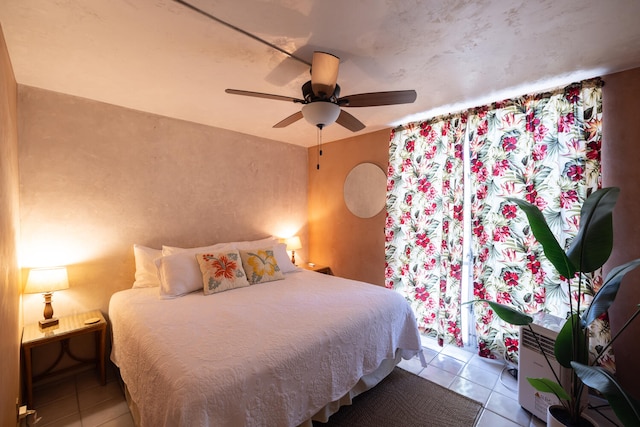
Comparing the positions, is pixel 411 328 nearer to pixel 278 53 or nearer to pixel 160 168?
pixel 278 53

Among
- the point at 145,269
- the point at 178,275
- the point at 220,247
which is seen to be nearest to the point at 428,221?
the point at 220,247

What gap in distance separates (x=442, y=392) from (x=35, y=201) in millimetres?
3634

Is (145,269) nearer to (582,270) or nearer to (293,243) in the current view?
(293,243)

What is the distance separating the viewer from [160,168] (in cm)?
269

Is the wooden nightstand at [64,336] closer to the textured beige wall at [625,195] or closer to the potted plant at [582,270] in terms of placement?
the potted plant at [582,270]

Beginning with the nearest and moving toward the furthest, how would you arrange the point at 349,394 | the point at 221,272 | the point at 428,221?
the point at 349,394
the point at 221,272
the point at 428,221

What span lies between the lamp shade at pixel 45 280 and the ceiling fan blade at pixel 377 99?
8.06 ft

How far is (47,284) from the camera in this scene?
189cm

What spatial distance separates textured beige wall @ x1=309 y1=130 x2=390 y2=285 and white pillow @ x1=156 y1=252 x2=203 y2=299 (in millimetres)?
1928

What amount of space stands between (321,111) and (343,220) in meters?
2.21

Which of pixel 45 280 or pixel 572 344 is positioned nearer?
pixel 572 344

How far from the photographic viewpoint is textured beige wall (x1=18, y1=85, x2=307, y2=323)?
2.08 meters

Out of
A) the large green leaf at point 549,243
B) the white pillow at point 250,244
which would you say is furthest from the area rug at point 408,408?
the white pillow at point 250,244

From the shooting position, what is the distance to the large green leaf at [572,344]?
1.38 meters
